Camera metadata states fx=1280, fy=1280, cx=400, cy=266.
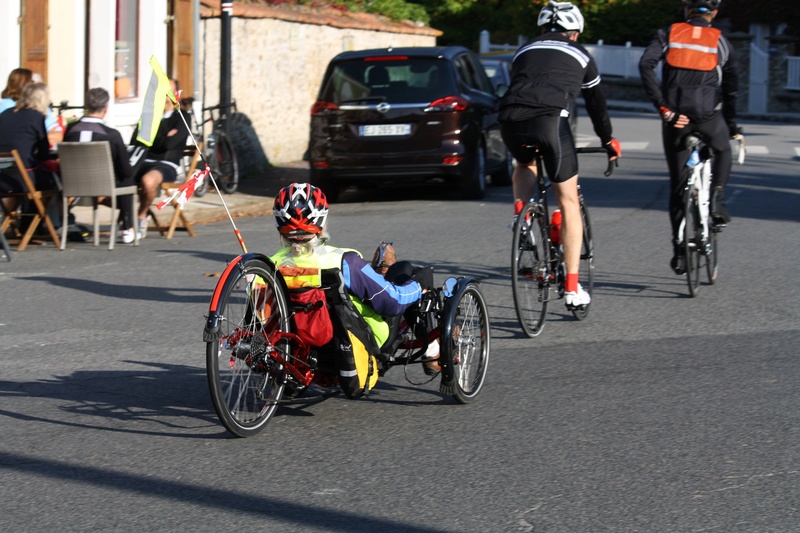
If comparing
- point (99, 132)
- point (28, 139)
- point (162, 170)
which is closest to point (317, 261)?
point (99, 132)

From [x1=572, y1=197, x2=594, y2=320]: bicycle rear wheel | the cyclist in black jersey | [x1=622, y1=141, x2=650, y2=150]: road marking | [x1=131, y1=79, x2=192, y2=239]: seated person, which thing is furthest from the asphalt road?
[x1=622, y1=141, x2=650, y2=150]: road marking

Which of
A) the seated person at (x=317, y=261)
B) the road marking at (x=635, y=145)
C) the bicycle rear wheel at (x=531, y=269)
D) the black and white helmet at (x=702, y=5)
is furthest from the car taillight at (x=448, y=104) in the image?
the road marking at (x=635, y=145)

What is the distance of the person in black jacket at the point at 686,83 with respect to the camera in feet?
30.1

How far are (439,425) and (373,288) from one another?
2.34 ft

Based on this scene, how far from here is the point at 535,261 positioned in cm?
795

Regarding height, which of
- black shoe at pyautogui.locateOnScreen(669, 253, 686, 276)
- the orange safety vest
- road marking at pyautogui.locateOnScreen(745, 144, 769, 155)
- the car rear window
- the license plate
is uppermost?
the orange safety vest

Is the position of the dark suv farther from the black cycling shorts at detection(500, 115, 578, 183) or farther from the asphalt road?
the black cycling shorts at detection(500, 115, 578, 183)

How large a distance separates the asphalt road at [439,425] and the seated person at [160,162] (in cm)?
184

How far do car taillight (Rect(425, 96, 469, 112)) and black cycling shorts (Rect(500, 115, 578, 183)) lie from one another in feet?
23.5

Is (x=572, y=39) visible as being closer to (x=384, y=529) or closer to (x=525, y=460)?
(x=525, y=460)

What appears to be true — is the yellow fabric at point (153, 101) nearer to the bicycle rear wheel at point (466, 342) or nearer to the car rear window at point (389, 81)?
the bicycle rear wheel at point (466, 342)

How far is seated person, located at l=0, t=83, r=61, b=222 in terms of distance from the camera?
11.7 m

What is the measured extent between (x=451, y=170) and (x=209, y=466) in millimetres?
10207

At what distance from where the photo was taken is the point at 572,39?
7941 millimetres
